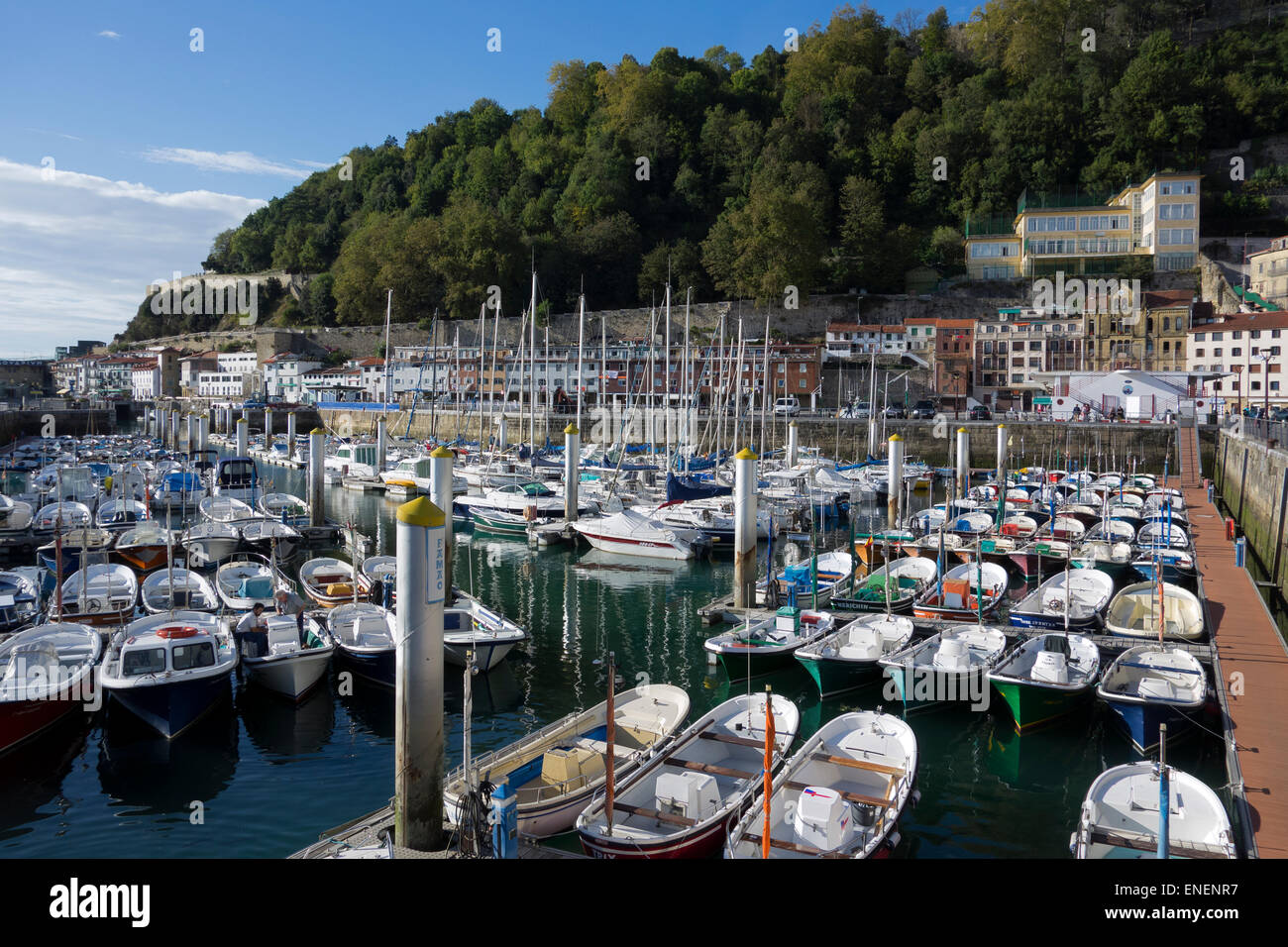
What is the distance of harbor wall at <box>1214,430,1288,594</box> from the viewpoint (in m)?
22.5

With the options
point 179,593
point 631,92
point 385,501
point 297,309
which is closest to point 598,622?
point 179,593

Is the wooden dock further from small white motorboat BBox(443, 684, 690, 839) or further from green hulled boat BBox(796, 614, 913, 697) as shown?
small white motorboat BBox(443, 684, 690, 839)

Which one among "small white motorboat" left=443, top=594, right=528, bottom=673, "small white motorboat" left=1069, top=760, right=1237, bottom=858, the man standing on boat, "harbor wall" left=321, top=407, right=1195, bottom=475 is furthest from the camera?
"harbor wall" left=321, top=407, right=1195, bottom=475

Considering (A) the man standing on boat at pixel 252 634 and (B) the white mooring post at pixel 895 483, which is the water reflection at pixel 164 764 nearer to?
(A) the man standing on boat at pixel 252 634

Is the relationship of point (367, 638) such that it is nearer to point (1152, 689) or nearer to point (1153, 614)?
point (1152, 689)

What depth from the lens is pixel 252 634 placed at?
15188mm

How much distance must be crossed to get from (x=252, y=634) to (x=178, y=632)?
134 centimetres

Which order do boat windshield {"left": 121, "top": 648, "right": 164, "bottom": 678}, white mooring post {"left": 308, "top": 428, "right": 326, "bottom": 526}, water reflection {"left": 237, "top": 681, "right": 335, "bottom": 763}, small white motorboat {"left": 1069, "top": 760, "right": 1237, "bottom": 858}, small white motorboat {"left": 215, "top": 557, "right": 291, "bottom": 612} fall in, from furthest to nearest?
1. white mooring post {"left": 308, "top": 428, "right": 326, "bottom": 526}
2. small white motorboat {"left": 215, "top": 557, "right": 291, "bottom": 612}
3. boat windshield {"left": 121, "top": 648, "right": 164, "bottom": 678}
4. water reflection {"left": 237, "top": 681, "right": 335, "bottom": 763}
5. small white motorboat {"left": 1069, "top": 760, "right": 1237, "bottom": 858}

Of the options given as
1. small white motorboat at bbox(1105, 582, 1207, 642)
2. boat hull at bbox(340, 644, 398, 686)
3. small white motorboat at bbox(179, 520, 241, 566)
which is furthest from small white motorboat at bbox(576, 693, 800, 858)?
small white motorboat at bbox(179, 520, 241, 566)

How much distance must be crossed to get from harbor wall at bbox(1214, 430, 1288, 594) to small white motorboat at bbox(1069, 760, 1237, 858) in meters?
15.1

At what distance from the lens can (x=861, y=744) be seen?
11.1 m

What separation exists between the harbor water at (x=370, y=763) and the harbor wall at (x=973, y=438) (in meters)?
27.3

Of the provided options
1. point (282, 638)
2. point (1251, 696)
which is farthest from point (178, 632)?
point (1251, 696)

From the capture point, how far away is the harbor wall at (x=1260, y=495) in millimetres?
22516
